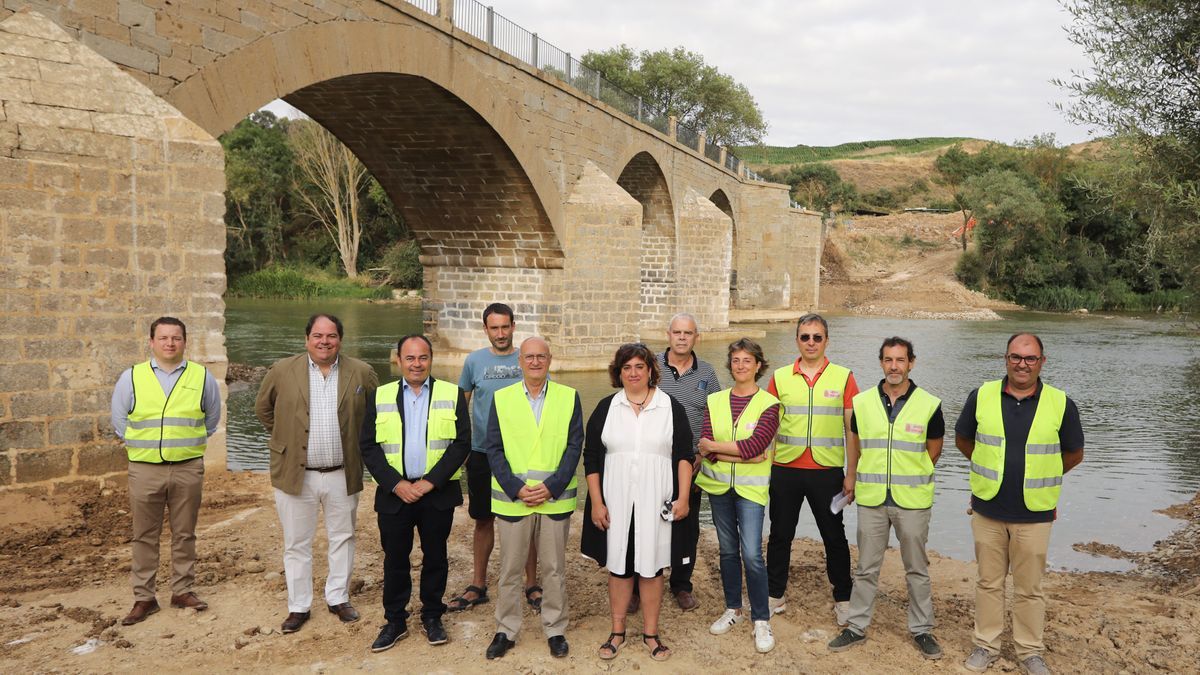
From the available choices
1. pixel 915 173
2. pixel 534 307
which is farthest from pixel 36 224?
pixel 915 173

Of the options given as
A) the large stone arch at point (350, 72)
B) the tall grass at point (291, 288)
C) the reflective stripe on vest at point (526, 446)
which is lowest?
the reflective stripe on vest at point (526, 446)

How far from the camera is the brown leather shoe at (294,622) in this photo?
3.93 metres

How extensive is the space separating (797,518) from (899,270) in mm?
41077

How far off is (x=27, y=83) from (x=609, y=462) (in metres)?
4.58

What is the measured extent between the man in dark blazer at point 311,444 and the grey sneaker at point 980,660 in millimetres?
2704

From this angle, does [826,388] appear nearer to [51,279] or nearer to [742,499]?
[742,499]

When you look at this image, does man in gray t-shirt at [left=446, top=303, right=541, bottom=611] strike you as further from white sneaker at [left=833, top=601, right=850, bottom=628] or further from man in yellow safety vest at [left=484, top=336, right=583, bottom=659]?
white sneaker at [left=833, top=601, right=850, bottom=628]

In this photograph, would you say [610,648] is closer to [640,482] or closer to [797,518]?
[640,482]

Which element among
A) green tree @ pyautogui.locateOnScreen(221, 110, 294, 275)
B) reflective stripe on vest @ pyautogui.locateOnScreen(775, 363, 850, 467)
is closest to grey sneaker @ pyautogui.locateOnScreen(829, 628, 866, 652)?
reflective stripe on vest @ pyautogui.locateOnScreen(775, 363, 850, 467)

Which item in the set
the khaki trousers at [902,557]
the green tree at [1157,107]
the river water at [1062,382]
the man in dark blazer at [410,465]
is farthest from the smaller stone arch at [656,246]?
the man in dark blazer at [410,465]

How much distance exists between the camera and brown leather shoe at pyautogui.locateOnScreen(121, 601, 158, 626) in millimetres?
3949

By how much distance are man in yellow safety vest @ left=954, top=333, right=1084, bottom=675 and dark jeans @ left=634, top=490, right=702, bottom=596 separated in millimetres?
1250

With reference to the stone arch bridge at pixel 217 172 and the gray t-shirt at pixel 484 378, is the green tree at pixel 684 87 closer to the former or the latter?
the stone arch bridge at pixel 217 172

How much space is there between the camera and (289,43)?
8.88 metres
